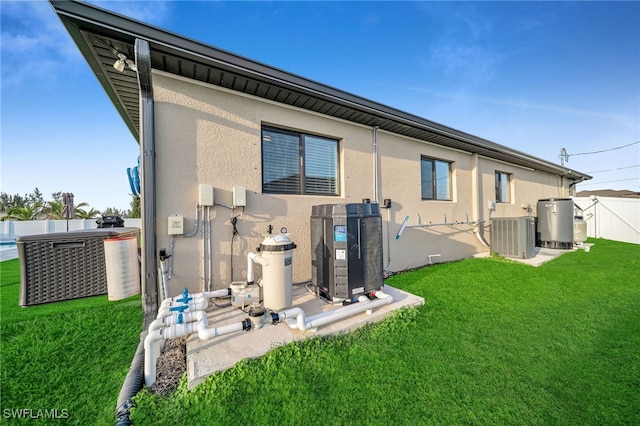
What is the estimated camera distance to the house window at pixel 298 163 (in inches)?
146

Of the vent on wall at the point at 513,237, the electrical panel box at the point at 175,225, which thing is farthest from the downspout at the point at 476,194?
the electrical panel box at the point at 175,225

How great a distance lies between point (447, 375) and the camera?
6.32ft

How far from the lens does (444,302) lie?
3.36 metres

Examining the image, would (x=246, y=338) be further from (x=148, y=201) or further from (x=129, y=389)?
(x=148, y=201)

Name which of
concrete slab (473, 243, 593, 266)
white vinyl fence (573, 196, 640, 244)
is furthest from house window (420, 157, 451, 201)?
white vinyl fence (573, 196, 640, 244)

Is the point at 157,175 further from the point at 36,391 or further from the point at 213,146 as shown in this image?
the point at 36,391

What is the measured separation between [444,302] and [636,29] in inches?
461

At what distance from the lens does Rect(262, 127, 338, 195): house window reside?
370 centimetres

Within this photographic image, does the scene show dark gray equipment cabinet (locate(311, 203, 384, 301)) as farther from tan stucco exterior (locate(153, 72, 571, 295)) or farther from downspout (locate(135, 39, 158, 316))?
downspout (locate(135, 39, 158, 316))

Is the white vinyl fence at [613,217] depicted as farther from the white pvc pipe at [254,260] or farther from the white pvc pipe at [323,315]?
the white pvc pipe at [254,260]

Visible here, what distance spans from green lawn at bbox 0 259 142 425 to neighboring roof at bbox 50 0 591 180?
3162 millimetres

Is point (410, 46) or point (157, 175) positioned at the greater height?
point (410, 46)

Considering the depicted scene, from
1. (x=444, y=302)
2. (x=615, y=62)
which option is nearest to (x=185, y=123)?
(x=444, y=302)

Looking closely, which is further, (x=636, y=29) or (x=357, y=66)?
(x=636, y=29)
